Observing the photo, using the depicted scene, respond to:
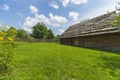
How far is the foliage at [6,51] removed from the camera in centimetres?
812

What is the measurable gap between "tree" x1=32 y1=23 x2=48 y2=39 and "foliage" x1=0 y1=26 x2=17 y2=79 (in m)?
64.4

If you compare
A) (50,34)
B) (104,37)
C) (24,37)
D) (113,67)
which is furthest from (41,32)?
(113,67)

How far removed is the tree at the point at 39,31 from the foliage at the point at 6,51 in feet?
211

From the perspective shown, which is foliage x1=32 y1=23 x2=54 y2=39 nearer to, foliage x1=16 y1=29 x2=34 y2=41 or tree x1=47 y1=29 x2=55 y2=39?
tree x1=47 y1=29 x2=55 y2=39

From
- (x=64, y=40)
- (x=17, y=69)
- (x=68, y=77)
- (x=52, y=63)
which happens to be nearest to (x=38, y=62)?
(x=52, y=63)

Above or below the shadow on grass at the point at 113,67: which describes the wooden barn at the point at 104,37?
above

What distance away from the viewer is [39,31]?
245ft

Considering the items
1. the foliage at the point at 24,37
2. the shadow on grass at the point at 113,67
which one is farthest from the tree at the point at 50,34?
the shadow on grass at the point at 113,67

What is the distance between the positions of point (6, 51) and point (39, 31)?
66699 mm

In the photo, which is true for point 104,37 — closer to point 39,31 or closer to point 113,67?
point 113,67

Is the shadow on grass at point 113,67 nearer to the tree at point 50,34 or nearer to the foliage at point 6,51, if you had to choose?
the foliage at point 6,51

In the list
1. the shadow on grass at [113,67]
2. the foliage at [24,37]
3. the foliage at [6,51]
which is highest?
the foliage at [24,37]

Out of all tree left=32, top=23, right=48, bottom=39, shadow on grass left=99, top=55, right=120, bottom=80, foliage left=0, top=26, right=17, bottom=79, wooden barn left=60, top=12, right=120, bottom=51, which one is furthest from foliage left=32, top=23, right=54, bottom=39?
foliage left=0, top=26, right=17, bottom=79

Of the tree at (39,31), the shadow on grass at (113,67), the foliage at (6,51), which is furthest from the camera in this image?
the tree at (39,31)
